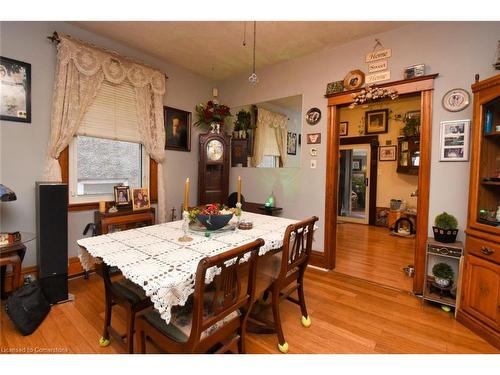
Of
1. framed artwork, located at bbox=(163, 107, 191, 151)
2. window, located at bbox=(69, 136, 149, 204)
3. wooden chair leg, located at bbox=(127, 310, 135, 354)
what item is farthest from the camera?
framed artwork, located at bbox=(163, 107, 191, 151)

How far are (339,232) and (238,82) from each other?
3555 mm

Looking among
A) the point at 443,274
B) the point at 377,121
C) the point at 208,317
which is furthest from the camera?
the point at 377,121

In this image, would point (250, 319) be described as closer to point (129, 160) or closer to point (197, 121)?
point (129, 160)

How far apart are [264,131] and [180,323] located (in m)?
3.35

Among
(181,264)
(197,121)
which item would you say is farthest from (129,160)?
(181,264)

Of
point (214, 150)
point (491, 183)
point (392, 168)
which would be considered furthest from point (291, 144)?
point (392, 168)

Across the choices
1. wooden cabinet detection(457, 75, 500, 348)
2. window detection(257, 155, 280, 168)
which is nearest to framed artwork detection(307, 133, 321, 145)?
window detection(257, 155, 280, 168)

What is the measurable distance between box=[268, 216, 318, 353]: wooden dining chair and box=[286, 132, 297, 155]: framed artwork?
2054 mm

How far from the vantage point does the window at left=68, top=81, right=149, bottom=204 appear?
2.89 meters

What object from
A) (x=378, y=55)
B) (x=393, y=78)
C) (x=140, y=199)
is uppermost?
(x=378, y=55)

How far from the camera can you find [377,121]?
19.2 ft

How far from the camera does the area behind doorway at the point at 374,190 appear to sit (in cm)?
419

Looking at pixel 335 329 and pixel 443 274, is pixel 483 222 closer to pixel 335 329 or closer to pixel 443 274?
pixel 443 274

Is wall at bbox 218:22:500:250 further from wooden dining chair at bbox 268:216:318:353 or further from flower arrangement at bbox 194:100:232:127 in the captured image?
wooden dining chair at bbox 268:216:318:353
